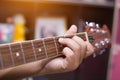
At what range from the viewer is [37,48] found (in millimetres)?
523

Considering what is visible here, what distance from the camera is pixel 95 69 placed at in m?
0.55

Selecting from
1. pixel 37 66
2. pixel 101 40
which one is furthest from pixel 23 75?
pixel 101 40

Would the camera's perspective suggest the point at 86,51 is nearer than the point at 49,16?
Yes

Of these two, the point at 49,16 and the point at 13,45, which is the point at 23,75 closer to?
the point at 13,45

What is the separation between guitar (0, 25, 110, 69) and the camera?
0.51m

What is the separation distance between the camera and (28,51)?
0.52 m

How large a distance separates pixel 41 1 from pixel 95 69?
0.75m

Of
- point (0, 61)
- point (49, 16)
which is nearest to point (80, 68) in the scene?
point (0, 61)

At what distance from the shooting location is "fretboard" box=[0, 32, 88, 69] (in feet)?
1.69

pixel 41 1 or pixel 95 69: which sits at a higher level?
pixel 41 1

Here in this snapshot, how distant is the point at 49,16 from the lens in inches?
49.8

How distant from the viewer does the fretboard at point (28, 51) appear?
0.52m

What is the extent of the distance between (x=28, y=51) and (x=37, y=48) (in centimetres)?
2

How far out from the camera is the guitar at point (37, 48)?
20.3 inches
